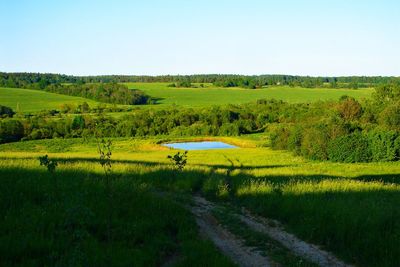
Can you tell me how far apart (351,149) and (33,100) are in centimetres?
10110

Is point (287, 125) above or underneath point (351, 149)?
above

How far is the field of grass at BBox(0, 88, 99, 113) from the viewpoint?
11788 centimetres

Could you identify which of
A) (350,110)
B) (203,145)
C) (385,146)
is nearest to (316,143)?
(385,146)

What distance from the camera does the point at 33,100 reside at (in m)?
128

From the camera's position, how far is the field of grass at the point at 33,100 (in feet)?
387

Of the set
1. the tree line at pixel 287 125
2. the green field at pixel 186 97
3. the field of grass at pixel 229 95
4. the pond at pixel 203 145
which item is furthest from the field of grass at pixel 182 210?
the field of grass at pixel 229 95

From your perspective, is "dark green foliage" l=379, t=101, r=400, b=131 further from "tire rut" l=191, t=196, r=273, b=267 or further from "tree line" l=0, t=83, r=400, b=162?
"tire rut" l=191, t=196, r=273, b=267

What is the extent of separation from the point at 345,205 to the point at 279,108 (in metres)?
106

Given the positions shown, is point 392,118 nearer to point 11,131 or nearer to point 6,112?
point 11,131

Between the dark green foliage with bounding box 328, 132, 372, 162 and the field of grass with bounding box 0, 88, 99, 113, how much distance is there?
83.3 m

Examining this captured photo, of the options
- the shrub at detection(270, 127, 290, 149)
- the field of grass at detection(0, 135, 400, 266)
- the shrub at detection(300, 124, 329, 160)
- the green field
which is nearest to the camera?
the field of grass at detection(0, 135, 400, 266)

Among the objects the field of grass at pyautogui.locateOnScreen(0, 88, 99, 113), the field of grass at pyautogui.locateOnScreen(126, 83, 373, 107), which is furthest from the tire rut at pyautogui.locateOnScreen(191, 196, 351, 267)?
the field of grass at pyautogui.locateOnScreen(126, 83, 373, 107)

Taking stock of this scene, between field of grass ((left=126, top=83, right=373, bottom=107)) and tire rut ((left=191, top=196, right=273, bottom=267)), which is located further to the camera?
field of grass ((left=126, top=83, right=373, bottom=107))

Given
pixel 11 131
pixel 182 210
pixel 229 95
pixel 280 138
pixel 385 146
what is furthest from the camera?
pixel 229 95
